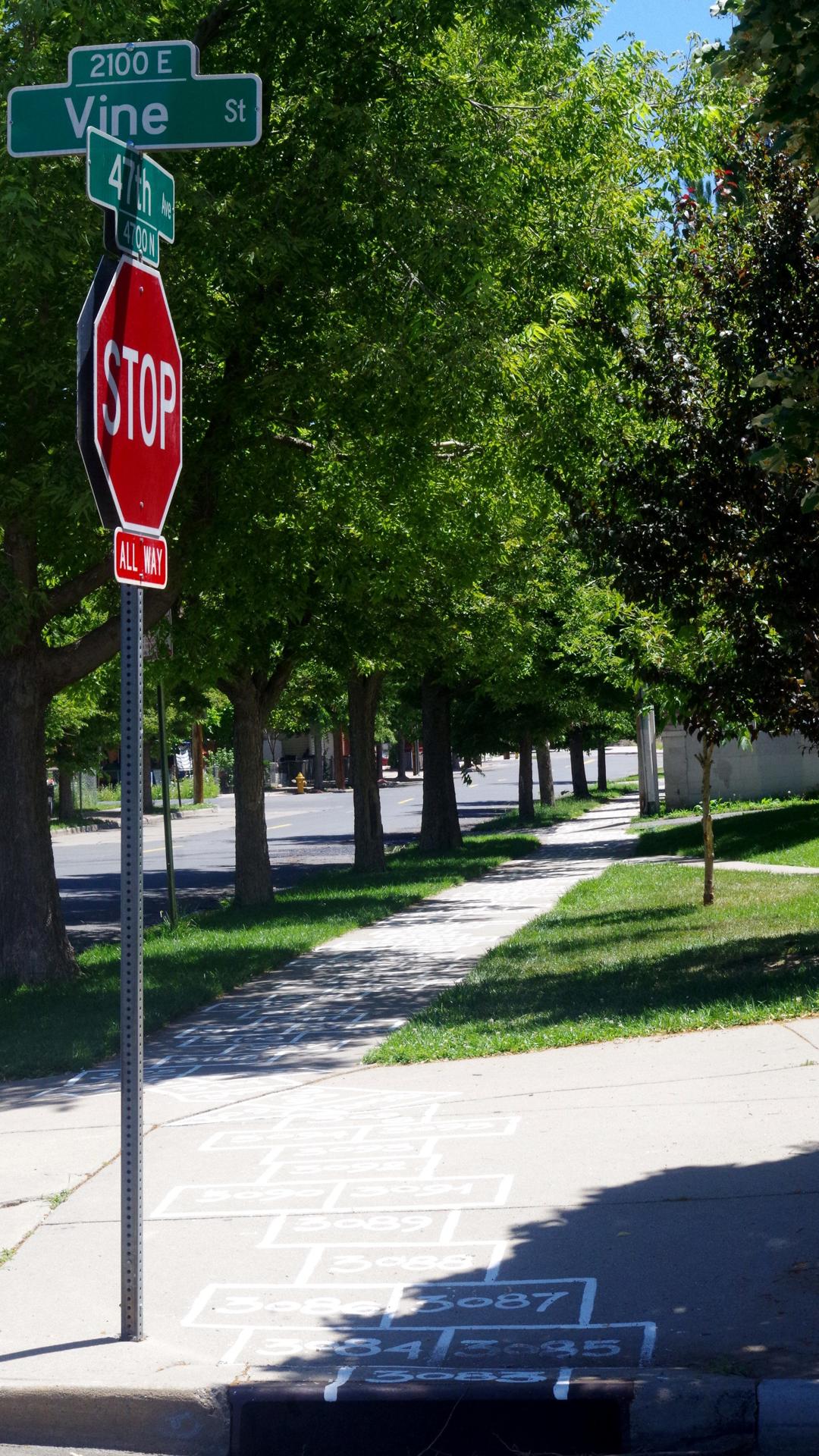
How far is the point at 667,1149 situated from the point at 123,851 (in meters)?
3.00

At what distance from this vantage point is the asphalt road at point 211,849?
2252 centimetres

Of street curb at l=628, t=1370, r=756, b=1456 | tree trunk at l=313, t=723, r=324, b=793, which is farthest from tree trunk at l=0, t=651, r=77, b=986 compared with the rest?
tree trunk at l=313, t=723, r=324, b=793

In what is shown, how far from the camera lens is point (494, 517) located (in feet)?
51.3

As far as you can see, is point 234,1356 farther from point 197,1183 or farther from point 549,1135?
point 549,1135

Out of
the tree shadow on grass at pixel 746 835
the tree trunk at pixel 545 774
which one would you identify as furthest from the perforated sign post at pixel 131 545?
the tree trunk at pixel 545 774

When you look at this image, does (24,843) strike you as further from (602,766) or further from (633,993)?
(602,766)

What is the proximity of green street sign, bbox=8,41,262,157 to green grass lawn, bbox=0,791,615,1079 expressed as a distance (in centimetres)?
579

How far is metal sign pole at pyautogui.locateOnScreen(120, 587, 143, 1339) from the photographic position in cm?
450

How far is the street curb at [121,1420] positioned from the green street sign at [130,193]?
10.9 ft

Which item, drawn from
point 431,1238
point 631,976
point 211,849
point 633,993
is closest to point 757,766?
point 211,849

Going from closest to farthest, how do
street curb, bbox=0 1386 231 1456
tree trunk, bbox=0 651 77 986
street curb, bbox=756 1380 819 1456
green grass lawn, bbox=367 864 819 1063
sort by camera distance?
street curb, bbox=756 1380 819 1456, street curb, bbox=0 1386 231 1456, green grass lawn, bbox=367 864 819 1063, tree trunk, bbox=0 651 77 986

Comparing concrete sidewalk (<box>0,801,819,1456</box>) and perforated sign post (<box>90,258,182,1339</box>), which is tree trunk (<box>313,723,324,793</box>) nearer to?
concrete sidewalk (<box>0,801,819,1456</box>)

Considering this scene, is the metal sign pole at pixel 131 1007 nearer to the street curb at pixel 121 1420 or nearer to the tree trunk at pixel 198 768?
the street curb at pixel 121 1420

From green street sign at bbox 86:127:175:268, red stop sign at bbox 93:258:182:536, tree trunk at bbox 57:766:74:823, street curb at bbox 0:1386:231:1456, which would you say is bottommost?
street curb at bbox 0:1386:231:1456
